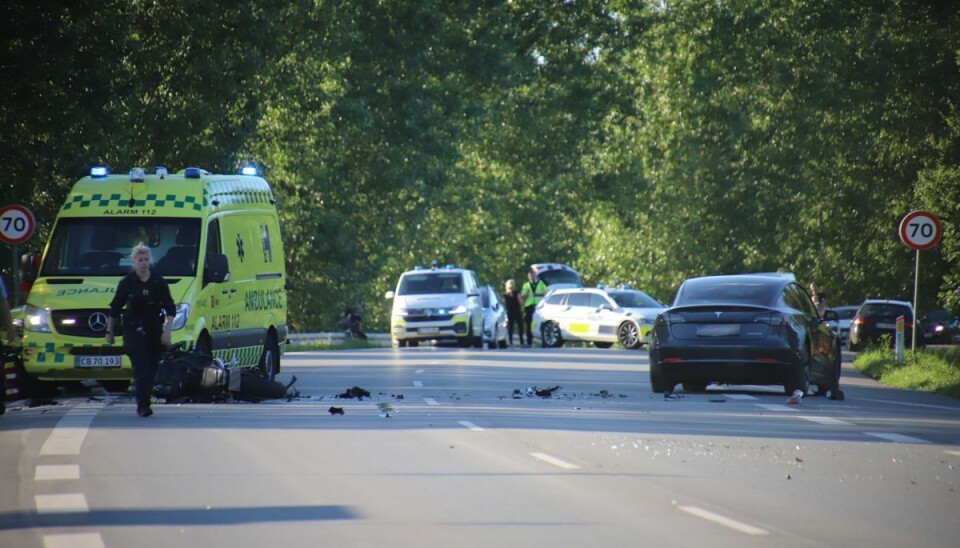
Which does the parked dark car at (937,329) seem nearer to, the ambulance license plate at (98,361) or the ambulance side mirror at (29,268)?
the ambulance side mirror at (29,268)

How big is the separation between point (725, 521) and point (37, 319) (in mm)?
13002

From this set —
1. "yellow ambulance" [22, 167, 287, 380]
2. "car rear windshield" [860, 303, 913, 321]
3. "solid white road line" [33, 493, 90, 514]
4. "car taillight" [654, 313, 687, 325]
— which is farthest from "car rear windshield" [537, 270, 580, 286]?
"solid white road line" [33, 493, 90, 514]

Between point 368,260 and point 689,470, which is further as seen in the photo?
point 368,260

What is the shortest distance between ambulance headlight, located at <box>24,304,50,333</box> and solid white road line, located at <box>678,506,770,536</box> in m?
12.2

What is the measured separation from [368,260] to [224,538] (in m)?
53.6

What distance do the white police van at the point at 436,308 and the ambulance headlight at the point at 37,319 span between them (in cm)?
2402

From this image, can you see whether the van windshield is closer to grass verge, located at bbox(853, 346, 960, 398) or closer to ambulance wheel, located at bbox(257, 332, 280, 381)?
ambulance wheel, located at bbox(257, 332, 280, 381)

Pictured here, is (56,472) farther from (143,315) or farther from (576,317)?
(576,317)

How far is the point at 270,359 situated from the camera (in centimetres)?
2548

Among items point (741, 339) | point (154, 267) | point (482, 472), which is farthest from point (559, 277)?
point (482, 472)

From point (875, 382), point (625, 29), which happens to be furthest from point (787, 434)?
point (625, 29)

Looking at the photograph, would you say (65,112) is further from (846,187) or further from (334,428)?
(846,187)

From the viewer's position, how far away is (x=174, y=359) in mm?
20844

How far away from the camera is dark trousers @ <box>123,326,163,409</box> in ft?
60.6
